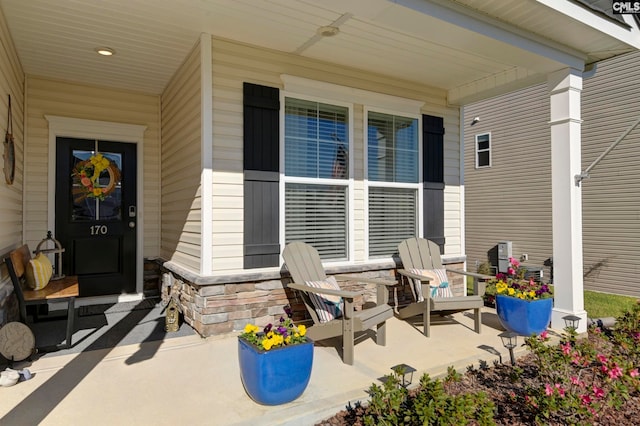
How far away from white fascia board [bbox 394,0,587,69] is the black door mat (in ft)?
13.6

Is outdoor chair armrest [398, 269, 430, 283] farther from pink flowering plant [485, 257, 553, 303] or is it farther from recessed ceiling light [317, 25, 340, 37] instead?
recessed ceiling light [317, 25, 340, 37]

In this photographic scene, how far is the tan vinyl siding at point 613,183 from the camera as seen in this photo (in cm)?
728

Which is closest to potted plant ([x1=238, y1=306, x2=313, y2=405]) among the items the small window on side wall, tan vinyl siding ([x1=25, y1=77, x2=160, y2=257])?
tan vinyl siding ([x1=25, y1=77, x2=160, y2=257])

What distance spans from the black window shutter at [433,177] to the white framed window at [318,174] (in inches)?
46.7

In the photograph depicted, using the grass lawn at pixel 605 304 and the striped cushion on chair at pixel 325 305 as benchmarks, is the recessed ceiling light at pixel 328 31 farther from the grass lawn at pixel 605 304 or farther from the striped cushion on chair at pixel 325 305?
the grass lawn at pixel 605 304

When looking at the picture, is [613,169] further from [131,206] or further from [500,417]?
[131,206]

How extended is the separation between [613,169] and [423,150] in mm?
4942

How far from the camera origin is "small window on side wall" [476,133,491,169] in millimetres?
10062

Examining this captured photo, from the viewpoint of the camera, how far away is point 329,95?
428 centimetres

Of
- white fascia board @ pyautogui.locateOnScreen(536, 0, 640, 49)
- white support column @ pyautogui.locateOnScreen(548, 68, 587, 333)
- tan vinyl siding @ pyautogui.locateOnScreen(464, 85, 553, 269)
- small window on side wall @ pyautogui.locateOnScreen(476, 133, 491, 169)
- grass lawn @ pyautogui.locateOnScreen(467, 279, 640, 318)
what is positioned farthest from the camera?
small window on side wall @ pyautogui.locateOnScreen(476, 133, 491, 169)

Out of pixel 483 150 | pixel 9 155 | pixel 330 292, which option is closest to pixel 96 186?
pixel 9 155

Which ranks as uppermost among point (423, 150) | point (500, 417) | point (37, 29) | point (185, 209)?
point (37, 29)

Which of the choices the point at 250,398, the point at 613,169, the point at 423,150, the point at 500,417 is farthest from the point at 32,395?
→ the point at 613,169

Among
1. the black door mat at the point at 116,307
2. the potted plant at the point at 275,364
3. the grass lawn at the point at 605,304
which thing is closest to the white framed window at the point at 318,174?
the potted plant at the point at 275,364
